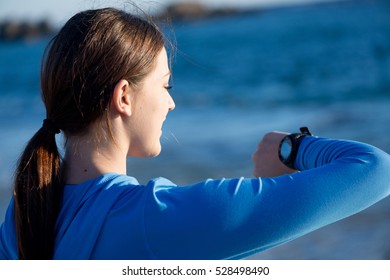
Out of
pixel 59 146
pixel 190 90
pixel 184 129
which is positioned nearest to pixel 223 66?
pixel 190 90

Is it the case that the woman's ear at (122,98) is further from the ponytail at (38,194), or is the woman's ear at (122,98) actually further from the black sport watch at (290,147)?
the black sport watch at (290,147)

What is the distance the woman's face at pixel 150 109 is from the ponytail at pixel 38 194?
22 cm

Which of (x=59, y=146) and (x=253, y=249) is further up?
(x=59, y=146)

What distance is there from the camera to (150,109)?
5.13ft

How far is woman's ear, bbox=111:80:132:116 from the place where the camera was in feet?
4.88

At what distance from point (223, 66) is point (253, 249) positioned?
18.5 metres

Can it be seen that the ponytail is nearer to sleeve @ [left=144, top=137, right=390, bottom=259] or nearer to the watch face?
sleeve @ [left=144, top=137, right=390, bottom=259]

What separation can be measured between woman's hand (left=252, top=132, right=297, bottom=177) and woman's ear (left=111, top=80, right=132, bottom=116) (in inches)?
19.3

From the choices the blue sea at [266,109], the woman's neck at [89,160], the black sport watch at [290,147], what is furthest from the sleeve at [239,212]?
the blue sea at [266,109]

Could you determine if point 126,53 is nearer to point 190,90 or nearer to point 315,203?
point 315,203

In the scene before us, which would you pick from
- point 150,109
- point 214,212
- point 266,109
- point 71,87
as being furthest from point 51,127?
point 266,109

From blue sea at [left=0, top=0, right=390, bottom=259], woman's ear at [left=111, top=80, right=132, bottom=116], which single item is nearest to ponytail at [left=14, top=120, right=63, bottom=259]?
woman's ear at [left=111, top=80, right=132, bottom=116]

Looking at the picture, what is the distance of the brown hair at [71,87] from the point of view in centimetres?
146

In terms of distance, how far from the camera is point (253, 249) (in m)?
1.32
